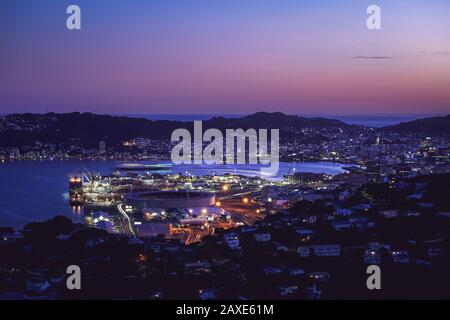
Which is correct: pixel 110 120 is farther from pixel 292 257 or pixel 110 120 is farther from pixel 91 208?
pixel 292 257

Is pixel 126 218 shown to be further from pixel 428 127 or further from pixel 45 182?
pixel 428 127

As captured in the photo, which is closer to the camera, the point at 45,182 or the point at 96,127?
the point at 45,182

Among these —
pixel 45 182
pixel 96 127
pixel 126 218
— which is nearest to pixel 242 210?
pixel 126 218

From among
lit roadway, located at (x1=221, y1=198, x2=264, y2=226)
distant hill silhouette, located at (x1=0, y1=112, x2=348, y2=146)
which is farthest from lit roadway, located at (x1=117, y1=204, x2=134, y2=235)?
distant hill silhouette, located at (x1=0, y1=112, x2=348, y2=146)

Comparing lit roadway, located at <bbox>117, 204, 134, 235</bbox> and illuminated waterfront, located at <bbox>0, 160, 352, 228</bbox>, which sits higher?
lit roadway, located at <bbox>117, 204, 134, 235</bbox>

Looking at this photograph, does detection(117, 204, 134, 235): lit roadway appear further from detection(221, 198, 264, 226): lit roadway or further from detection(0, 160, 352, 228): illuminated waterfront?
detection(221, 198, 264, 226): lit roadway

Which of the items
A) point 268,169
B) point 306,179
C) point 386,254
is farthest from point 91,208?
point 268,169
